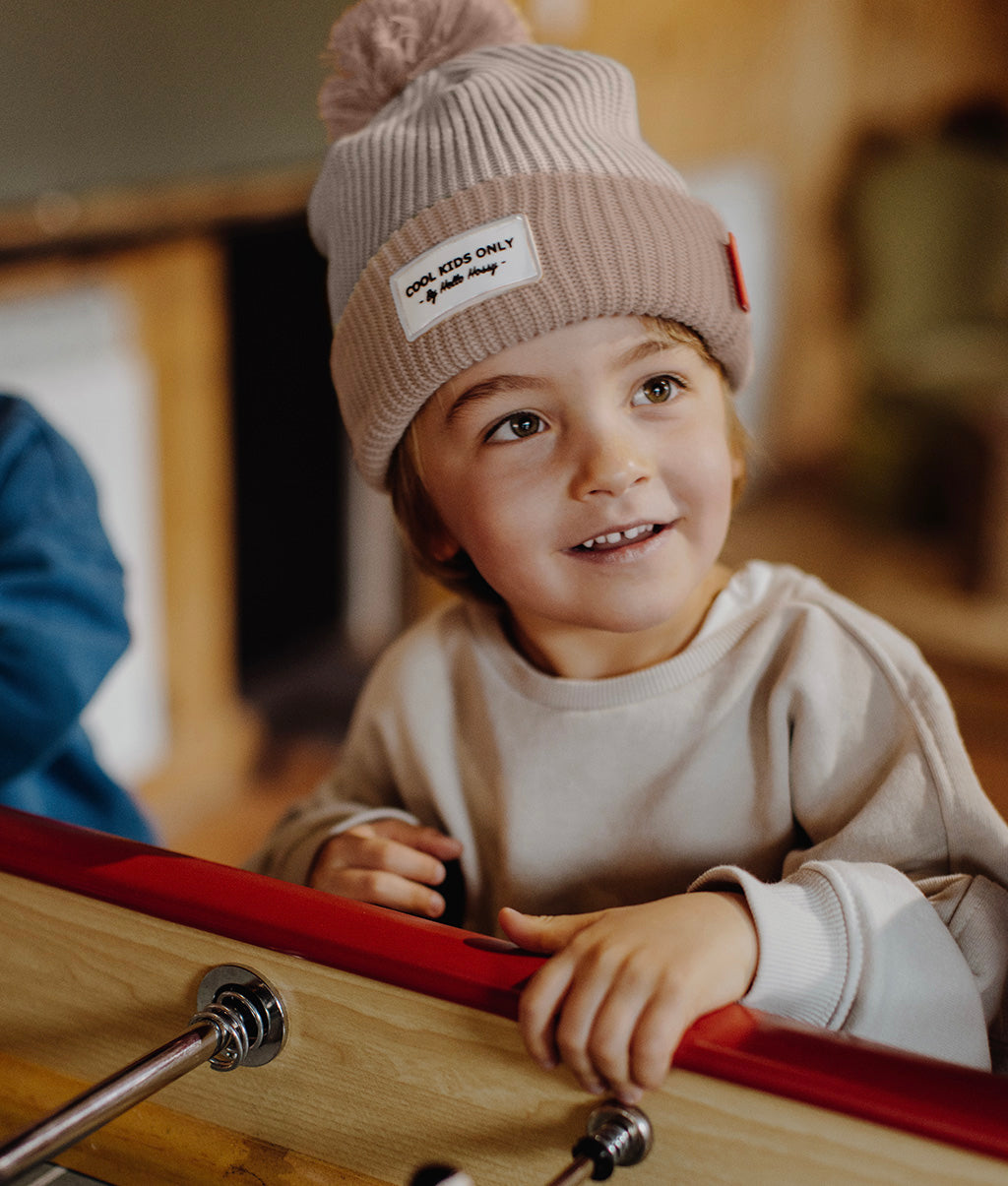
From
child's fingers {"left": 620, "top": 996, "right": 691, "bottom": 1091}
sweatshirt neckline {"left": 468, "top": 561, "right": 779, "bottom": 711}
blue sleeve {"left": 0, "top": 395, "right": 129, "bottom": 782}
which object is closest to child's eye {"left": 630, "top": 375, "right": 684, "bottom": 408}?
sweatshirt neckline {"left": 468, "top": 561, "right": 779, "bottom": 711}

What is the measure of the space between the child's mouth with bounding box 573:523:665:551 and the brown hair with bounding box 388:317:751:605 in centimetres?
11

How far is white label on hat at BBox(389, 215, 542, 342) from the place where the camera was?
27.8 inches

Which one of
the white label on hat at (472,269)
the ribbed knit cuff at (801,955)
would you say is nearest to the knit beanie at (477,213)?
the white label on hat at (472,269)

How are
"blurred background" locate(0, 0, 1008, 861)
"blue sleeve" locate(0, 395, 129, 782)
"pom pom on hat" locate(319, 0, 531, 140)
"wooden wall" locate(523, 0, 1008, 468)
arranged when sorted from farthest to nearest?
"wooden wall" locate(523, 0, 1008, 468)
"blurred background" locate(0, 0, 1008, 861)
"blue sleeve" locate(0, 395, 129, 782)
"pom pom on hat" locate(319, 0, 531, 140)

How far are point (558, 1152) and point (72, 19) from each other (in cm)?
160

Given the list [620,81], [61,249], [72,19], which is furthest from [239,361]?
[620,81]

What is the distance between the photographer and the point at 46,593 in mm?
956

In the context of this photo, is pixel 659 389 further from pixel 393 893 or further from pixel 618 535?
pixel 393 893

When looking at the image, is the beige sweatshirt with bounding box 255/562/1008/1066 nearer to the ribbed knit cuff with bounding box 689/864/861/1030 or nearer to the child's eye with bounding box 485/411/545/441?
the ribbed knit cuff with bounding box 689/864/861/1030

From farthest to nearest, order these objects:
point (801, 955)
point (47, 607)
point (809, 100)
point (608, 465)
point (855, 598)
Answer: point (809, 100)
point (855, 598)
point (47, 607)
point (608, 465)
point (801, 955)

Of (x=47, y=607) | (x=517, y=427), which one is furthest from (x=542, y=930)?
(x=47, y=607)

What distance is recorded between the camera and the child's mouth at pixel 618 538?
0.73m

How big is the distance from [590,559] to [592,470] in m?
0.06

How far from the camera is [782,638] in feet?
2.53
